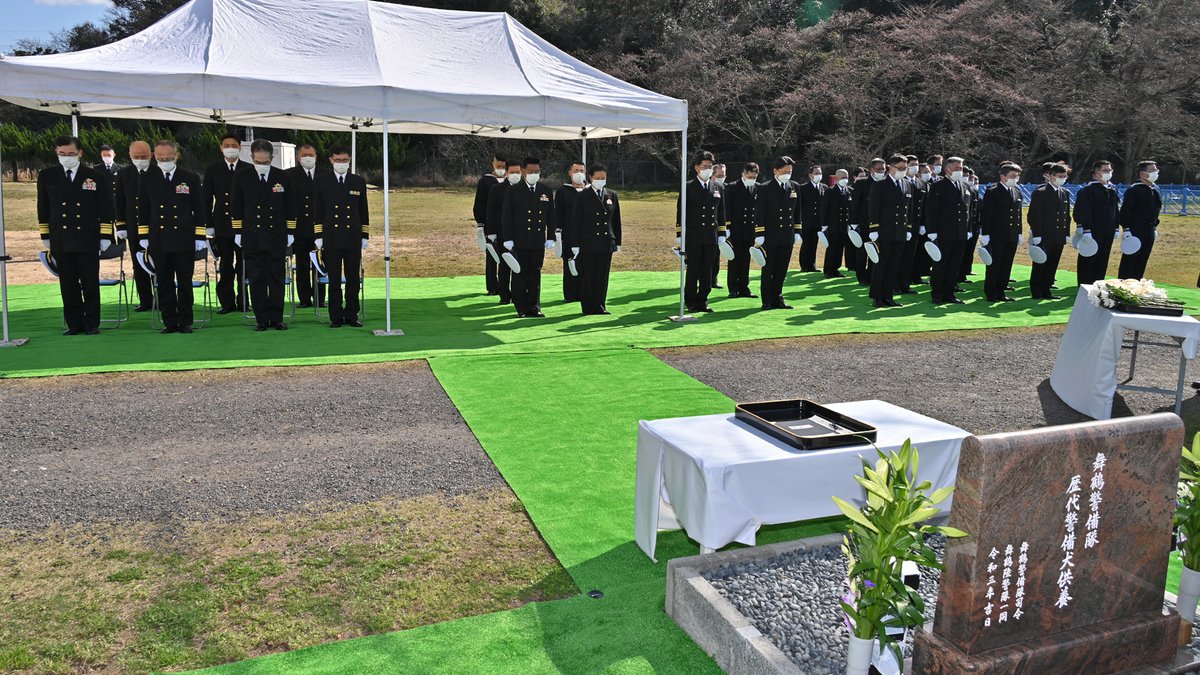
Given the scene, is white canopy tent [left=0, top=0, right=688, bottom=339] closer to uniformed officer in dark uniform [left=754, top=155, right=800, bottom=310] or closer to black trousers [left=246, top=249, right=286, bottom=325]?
black trousers [left=246, top=249, right=286, bottom=325]

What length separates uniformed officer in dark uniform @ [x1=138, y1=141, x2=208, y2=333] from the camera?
9.09 metres

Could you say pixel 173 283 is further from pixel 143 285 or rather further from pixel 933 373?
pixel 933 373

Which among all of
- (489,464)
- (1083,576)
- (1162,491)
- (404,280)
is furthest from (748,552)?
(404,280)

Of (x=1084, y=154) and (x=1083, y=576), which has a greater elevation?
(x=1084, y=154)

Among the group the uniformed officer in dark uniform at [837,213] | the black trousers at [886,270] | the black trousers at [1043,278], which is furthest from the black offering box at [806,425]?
the uniformed officer in dark uniform at [837,213]

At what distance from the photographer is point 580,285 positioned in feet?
38.8

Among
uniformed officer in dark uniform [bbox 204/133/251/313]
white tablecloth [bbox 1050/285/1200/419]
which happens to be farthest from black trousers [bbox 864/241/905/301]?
uniformed officer in dark uniform [bbox 204/133/251/313]

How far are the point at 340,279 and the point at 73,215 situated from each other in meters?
2.56

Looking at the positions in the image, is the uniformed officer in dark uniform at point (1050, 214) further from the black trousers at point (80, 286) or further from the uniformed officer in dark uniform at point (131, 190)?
the black trousers at point (80, 286)

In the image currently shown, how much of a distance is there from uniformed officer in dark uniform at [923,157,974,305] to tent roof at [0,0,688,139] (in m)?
4.10

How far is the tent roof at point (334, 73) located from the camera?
8.26m

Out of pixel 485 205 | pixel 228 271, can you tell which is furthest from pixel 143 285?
pixel 485 205

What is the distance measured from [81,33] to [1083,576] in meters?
45.0

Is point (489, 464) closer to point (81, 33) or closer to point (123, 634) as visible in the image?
point (123, 634)
